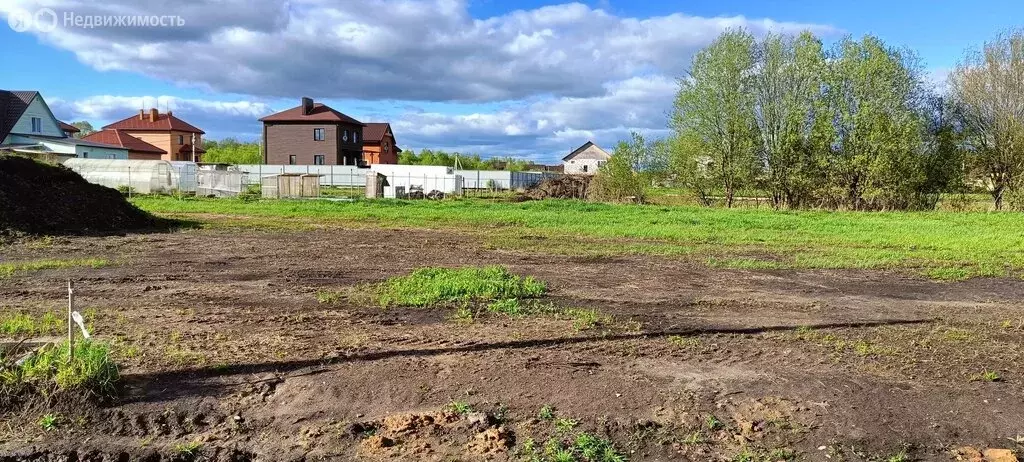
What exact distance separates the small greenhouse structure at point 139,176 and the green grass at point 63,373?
3554 centimetres

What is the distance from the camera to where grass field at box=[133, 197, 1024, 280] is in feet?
43.1

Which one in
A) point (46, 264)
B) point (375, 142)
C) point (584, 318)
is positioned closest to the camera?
point (584, 318)

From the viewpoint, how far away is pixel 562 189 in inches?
1694

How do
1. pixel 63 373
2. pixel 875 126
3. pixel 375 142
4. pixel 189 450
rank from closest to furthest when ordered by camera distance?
pixel 189 450, pixel 63 373, pixel 875 126, pixel 375 142

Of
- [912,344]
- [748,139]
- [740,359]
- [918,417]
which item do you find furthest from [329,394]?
[748,139]

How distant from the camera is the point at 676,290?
9.39 m

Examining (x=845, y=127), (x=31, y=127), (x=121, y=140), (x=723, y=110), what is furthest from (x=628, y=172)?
(x=121, y=140)

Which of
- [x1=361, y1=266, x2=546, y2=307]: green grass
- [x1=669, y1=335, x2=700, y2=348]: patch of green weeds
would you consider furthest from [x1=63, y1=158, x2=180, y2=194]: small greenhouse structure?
[x1=669, y1=335, x2=700, y2=348]: patch of green weeds

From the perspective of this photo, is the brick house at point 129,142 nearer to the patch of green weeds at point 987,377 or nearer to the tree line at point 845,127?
the tree line at point 845,127

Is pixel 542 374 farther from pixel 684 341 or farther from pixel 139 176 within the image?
pixel 139 176

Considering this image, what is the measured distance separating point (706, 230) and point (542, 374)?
15.0m

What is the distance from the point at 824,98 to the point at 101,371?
32.7 metres

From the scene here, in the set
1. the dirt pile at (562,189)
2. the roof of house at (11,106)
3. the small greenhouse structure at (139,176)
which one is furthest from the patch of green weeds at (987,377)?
the roof of house at (11,106)

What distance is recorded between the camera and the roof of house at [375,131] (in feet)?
241
